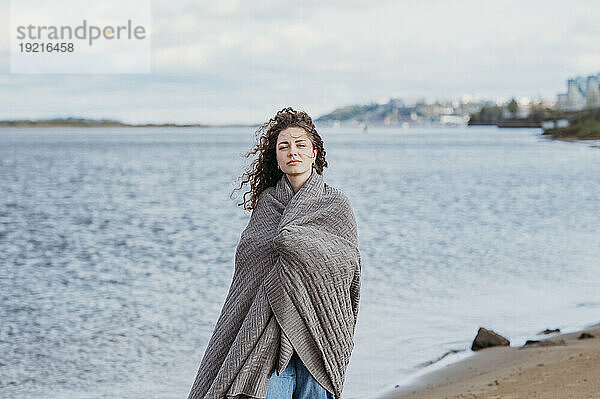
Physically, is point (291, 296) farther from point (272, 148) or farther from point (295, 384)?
point (272, 148)

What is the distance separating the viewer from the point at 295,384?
10.3 ft

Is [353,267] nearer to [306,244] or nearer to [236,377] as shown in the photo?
[306,244]

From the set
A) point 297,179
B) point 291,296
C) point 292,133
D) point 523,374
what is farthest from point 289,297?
point 523,374

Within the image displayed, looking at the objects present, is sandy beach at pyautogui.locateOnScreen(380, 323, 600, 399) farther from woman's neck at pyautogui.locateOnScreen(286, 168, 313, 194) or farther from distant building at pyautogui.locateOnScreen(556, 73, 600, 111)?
distant building at pyautogui.locateOnScreen(556, 73, 600, 111)

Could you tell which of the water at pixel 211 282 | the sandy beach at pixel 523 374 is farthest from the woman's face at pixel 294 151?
the water at pixel 211 282

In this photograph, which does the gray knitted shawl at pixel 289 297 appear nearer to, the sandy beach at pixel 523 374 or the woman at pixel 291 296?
the woman at pixel 291 296

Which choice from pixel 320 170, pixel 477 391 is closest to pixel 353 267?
pixel 320 170

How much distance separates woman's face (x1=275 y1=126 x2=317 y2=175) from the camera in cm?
319

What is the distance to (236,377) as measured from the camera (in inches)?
121

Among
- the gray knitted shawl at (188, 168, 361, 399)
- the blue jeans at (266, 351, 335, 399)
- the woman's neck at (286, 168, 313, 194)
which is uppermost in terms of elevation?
the woman's neck at (286, 168, 313, 194)

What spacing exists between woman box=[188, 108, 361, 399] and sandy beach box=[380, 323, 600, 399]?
3025 millimetres

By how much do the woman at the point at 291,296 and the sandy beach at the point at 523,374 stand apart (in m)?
3.02

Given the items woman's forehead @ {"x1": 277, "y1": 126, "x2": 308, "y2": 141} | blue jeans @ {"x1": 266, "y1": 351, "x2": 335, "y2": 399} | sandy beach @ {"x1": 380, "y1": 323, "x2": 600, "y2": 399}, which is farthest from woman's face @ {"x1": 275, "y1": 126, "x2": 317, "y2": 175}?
sandy beach @ {"x1": 380, "y1": 323, "x2": 600, "y2": 399}

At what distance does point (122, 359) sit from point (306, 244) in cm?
603
